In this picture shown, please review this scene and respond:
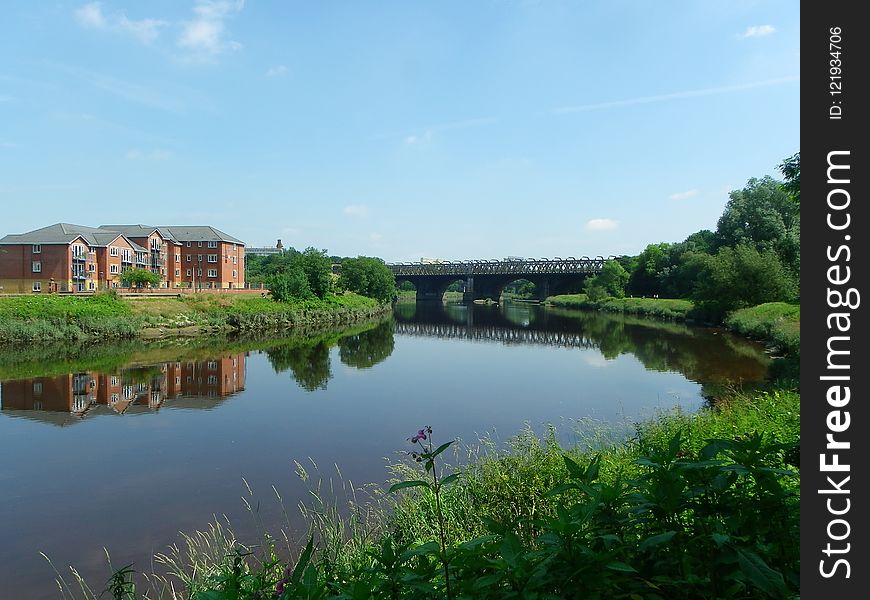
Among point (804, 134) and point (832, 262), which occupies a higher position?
point (804, 134)

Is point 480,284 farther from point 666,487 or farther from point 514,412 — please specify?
point 666,487

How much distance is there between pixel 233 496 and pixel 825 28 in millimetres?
13409

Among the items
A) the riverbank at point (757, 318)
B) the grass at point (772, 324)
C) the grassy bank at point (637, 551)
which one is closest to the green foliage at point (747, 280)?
the riverbank at point (757, 318)

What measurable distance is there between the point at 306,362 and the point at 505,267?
104151mm

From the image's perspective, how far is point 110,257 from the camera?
75188 millimetres

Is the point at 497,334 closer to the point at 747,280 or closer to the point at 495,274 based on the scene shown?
the point at 747,280

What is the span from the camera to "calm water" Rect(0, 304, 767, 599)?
1152 centimetres

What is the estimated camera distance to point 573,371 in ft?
102

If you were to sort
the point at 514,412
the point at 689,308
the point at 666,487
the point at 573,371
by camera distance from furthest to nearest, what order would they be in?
1. the point at 689,308
2. the point at 573,371
3. the point at 514,412
4. the point at 666,487

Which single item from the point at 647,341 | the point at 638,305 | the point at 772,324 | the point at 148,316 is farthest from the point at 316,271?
the point at 772,324

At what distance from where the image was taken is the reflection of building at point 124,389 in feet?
73.3

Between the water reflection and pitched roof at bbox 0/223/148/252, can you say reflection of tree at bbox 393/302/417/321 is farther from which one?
pitched roof at bbox 0/223/148/252

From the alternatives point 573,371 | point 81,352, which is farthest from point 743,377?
point 81,352

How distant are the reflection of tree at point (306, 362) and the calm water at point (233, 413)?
203mm
